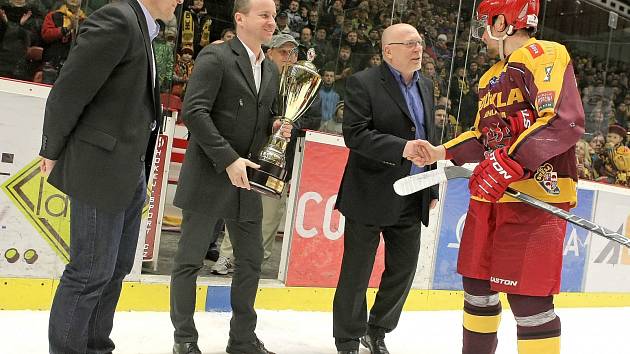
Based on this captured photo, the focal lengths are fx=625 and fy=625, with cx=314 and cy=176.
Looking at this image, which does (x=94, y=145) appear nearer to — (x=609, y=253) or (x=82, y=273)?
(x=82, y=273)

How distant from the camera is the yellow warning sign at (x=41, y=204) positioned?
3016mm

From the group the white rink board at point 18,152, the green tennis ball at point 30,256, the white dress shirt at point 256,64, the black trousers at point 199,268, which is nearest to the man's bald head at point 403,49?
the white dress shirt at point 256,64

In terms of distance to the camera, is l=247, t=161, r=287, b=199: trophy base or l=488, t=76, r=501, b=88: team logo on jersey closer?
l=488, t=76, r=501, b=88: team logo on jersey

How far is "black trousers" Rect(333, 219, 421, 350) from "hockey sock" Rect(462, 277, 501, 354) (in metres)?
0.70

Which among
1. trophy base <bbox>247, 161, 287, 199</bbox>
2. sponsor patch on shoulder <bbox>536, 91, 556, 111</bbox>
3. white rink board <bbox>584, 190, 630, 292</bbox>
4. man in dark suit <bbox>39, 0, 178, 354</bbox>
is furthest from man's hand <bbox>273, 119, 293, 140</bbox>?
white rink board <bbox>584, 190, 630, 292</bbox>

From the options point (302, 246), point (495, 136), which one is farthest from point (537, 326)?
point (302, 246)

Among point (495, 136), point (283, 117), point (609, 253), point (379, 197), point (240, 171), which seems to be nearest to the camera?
point (495, 136)

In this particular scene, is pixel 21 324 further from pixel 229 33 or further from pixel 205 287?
pixel 229 33

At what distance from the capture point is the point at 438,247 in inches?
182

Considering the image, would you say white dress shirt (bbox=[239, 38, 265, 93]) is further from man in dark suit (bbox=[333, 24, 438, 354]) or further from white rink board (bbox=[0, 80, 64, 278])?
white rink board (bbox=[0, 80, 64, 278])

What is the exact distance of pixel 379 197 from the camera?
2900 mm

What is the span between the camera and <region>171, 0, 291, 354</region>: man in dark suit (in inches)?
101

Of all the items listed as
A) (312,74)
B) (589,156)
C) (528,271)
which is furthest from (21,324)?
(589,156)

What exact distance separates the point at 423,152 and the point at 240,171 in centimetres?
76
